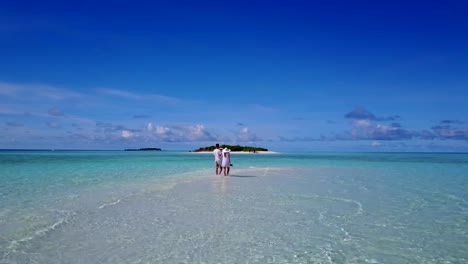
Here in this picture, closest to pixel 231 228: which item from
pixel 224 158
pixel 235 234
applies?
pixel 235 234

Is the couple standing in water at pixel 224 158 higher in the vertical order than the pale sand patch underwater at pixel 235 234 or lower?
higher

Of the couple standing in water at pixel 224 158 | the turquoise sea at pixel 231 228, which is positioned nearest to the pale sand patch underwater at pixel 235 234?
the turquoise sea at pixel 231 228

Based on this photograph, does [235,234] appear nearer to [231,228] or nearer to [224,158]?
[231,228]

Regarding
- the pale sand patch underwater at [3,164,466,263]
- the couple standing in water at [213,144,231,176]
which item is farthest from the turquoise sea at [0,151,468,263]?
the couple standing in water at [213,144,231,176]

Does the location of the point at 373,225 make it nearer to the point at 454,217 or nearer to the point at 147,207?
the point at 454,217

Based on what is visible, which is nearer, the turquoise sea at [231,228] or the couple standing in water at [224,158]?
the turquoise sea at [231,228]

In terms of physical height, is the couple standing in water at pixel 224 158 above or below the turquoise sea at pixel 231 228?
above

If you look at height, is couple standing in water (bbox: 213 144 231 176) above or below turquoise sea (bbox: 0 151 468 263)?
above

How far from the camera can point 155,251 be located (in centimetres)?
725

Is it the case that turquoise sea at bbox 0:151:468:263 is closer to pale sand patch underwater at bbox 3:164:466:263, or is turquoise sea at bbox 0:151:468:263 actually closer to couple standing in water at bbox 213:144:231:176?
pale sand patch underwater at bbox 3:164:466:263

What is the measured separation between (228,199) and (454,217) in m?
7.31

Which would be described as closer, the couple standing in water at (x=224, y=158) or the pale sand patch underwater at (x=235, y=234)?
the pale sand patch underwater at (x=235, y=234)

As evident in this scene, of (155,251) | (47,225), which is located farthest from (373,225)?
(47,225)

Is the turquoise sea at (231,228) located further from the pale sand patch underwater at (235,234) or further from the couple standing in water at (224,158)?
the couple standing in water at (224,158)
